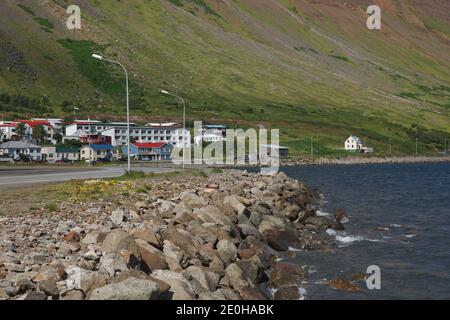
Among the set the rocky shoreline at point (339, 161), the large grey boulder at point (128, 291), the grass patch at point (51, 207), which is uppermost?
the rocky shoreline at point (339, 161)

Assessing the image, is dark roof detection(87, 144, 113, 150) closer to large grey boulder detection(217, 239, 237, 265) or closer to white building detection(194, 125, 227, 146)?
white building detection(194, 125, 227, 146)

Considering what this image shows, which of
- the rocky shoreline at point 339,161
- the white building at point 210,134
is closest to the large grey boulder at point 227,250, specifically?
the rocky shoreline at point 339,161

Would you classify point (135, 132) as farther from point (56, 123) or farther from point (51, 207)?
point (51, 207)

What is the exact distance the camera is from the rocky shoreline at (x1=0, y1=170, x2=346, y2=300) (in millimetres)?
15000

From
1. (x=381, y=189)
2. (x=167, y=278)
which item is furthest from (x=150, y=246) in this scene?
(x=381, y=189)

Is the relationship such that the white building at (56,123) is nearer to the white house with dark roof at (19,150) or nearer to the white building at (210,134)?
the white house with dark roof at (19,150)

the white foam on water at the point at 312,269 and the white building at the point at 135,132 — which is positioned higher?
the white building at the point at 135,132

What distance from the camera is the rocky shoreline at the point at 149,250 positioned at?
15.0 meters

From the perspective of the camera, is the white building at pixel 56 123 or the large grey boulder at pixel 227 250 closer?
the large grey boulder at pixel 227 250

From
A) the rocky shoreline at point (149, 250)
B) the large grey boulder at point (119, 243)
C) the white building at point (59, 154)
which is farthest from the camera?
the white building at point (59, 154)

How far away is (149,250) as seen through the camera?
62.3 feet

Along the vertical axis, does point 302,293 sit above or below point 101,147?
below

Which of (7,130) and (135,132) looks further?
(135,132)

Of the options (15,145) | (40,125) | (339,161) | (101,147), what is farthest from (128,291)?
(339,161)
